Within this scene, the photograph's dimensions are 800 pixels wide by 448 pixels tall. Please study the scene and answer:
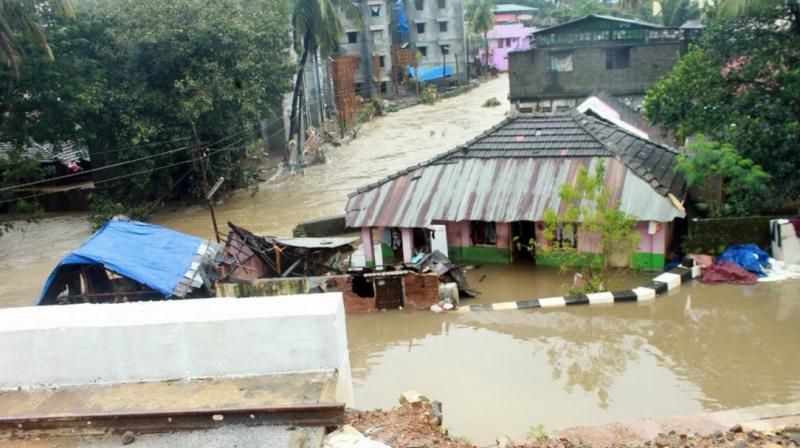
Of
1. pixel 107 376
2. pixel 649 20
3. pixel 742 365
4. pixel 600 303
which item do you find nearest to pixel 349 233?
pixel 600 303

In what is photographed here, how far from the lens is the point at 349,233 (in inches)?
875

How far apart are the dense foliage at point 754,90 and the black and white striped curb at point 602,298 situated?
340 cm

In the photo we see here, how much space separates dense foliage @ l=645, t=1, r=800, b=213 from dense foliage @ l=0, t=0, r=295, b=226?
1601cm

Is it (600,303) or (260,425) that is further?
(600,303)

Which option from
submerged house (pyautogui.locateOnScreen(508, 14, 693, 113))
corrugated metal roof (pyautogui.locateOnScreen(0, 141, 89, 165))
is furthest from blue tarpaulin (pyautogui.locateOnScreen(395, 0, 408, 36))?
corrugated metal roof (pyautogui.locateOnScreen(0, 141, 89, 165))

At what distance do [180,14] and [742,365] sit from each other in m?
22.1

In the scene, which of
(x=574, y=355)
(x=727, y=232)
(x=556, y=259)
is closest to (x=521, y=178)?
(x=556, y=259)

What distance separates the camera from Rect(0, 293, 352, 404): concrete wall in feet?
20.2

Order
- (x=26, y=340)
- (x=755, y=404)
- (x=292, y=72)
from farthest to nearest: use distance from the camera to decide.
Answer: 1. (x=292, y=72)
2. (x=755, y=404)
3. (x=26, y=340)

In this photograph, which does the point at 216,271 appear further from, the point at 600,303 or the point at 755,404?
the point at 755,404

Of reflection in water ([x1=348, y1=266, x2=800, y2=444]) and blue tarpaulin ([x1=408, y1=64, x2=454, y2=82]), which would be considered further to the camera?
blue tarpaulin ([x1=408, y1=64, x2=454, y2=82])

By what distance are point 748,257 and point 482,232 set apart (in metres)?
6.40

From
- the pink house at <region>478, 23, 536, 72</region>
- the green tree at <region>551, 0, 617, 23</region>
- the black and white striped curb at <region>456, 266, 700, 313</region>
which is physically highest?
the green tree at <region>551, 0, 617, 23</region>

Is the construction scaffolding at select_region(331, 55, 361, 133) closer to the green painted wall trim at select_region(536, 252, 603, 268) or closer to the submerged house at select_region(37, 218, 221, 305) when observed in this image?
the green painted wall trim at select_region(536, 252, 603, 268)
